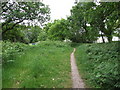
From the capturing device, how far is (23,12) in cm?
981

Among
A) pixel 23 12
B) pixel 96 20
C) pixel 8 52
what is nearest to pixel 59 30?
A: pixel 96 20

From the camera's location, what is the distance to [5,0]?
934 centimetres

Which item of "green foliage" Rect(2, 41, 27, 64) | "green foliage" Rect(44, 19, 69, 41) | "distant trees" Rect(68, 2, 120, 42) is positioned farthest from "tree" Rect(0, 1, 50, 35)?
"green foliage" Rect(44, 19, 69, 41)

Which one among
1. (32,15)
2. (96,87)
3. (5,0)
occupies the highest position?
(5,0)

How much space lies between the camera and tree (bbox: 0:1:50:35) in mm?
9391

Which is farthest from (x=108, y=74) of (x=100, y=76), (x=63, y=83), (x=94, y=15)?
(x=94, y=15)

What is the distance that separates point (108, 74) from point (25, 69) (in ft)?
14.0

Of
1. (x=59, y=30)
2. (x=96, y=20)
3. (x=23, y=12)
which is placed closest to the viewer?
(x=23, y=12)

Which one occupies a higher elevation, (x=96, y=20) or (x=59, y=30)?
(x=59, y=30)

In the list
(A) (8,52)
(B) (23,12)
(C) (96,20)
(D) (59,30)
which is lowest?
(A) (8,52)

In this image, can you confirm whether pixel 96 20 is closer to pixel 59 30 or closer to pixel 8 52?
pixel 8 52

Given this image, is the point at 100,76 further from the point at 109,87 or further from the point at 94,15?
the point at 94,15

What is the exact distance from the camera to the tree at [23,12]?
939 centimetres

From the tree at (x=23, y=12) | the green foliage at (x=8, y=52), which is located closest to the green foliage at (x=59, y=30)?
the tree at (x=23, y=12)
